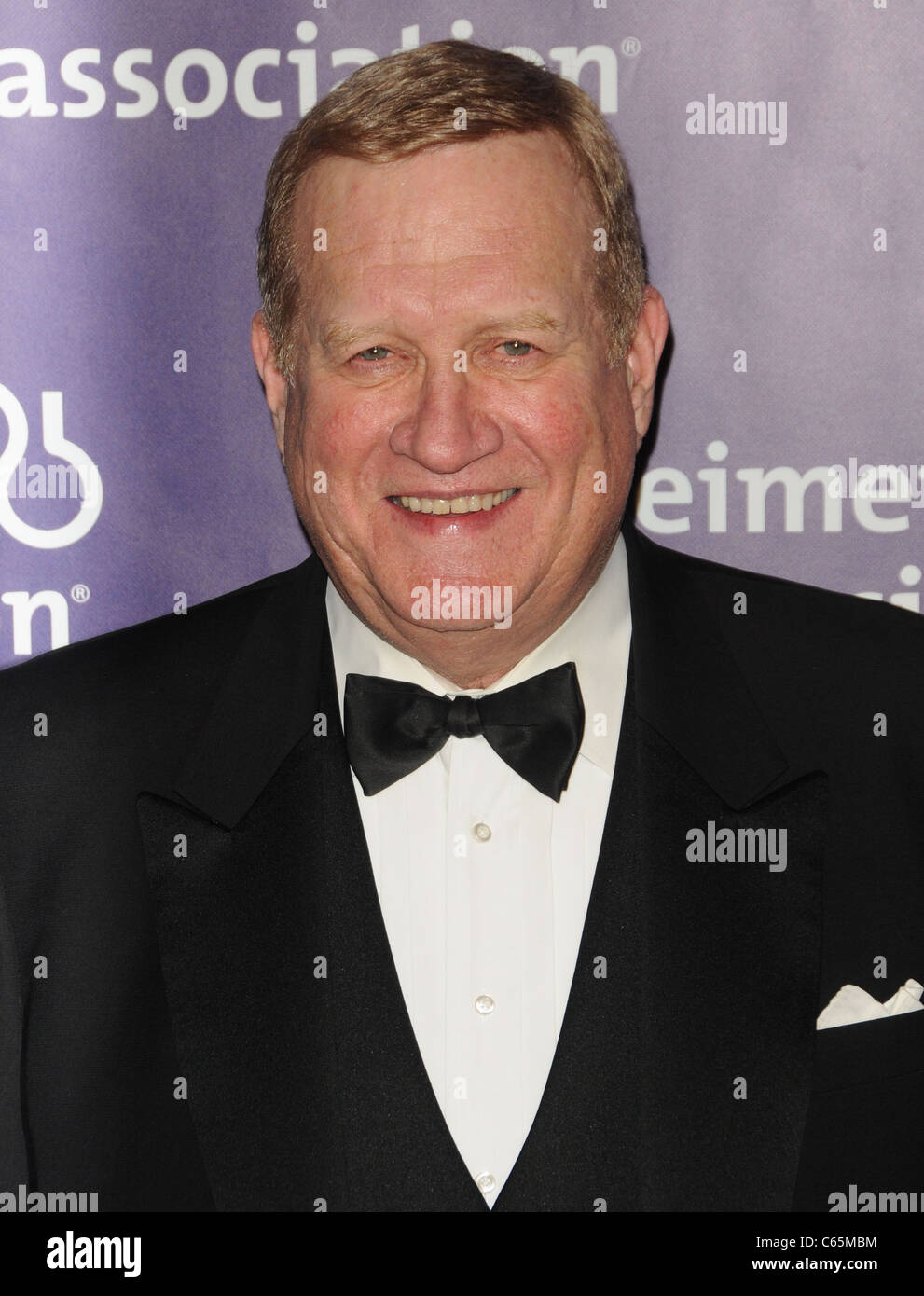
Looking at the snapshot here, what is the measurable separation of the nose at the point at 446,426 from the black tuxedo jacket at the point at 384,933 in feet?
1.10

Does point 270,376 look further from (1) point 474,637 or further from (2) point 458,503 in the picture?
(1) point 474,637

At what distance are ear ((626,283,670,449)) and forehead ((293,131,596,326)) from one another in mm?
150

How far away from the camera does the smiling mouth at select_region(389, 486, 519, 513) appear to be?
1690 mm

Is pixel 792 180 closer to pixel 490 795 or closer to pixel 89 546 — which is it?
pixel 490 795

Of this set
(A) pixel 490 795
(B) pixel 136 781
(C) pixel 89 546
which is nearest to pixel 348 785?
(A) pixel 490 795

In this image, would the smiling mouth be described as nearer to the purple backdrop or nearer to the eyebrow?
the eyebrow

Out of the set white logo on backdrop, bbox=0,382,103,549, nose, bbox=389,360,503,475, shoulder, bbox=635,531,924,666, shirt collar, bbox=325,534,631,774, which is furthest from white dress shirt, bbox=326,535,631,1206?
white logo on backdrop, bbox=0,382,103,549

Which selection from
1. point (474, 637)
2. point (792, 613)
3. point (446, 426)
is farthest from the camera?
point (792, 613)

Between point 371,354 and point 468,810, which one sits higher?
point 371,354

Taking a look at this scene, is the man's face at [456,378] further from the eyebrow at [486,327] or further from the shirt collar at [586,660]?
the shirt collar at [586,660]

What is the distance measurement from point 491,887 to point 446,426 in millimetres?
602

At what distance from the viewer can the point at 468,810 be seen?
180 cm

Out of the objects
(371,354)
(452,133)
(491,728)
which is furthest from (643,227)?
(491,728)
